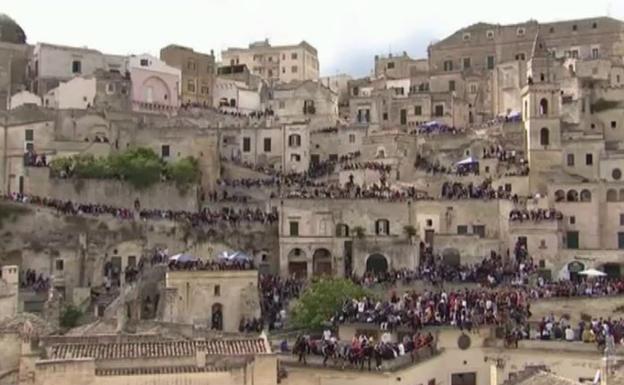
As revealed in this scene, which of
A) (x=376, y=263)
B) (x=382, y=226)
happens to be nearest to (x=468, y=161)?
(x=382, y=226)

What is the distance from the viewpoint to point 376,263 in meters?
50.0

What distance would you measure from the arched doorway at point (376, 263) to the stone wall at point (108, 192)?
11183 millimetres

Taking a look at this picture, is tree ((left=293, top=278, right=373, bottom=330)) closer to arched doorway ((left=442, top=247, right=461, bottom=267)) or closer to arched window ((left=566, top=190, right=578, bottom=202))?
arched doorway ((left=442, top=247, right=461, bottom=267))

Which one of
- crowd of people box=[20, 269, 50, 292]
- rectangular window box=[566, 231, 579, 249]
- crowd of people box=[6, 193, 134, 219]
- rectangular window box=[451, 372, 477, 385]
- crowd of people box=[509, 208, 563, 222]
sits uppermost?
crowd of people box=[6, 193, 134, 219]

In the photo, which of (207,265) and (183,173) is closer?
(207,265)

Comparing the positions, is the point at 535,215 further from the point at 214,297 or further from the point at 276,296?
the point at 214,297

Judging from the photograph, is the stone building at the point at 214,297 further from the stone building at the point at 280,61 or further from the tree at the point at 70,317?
the stone building at the point at 280,61

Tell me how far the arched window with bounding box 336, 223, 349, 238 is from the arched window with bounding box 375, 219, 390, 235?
153cm

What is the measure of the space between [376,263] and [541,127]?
45.8ft

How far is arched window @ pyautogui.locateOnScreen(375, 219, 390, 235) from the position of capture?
51875 millimetres

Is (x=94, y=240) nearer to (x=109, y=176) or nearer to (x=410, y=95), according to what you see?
(x=109, y=176)

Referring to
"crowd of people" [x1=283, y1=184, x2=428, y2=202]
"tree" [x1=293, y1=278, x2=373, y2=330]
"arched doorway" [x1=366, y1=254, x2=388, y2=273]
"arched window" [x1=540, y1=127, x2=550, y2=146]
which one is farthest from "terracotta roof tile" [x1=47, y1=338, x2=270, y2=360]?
"arched window" [x1=540, y1=127, x2=550, y2=146]

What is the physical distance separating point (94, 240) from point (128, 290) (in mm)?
6979

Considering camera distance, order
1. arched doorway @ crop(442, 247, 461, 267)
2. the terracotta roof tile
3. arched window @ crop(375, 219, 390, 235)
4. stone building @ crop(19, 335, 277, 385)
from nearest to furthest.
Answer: stone building @ crop(19, 335, 277, 385), the terracotta roof tile, arched doorway @ crop(442, 247, 461, 267), arched window @ crop(375, 219, 390, 235)
